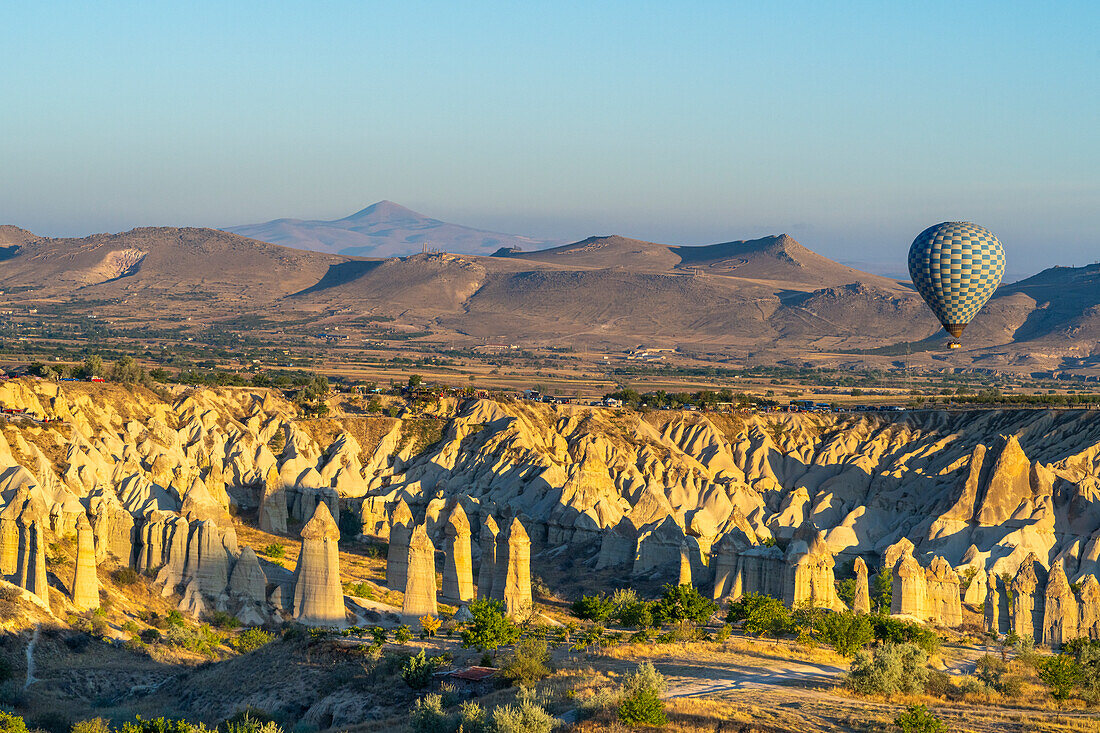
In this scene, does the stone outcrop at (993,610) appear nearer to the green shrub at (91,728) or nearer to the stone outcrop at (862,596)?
the stone outcrop at (862,596)

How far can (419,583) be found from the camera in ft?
178

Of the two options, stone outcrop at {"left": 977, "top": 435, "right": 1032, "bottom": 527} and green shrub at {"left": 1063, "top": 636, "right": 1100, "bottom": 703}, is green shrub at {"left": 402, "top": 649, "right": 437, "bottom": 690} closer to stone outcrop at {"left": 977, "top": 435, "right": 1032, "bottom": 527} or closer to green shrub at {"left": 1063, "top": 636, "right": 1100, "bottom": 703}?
green shrub at {"left": 1063, "top": 636, "right": 1100, "bottom": 703}

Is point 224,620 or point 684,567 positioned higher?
point 684,567

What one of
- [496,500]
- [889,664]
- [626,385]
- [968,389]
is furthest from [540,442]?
[968,389]

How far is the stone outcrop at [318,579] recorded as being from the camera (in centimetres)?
5191

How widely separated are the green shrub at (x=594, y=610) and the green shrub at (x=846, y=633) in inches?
396

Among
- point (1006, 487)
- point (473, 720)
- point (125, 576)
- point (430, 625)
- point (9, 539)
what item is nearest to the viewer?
point (473, 720)

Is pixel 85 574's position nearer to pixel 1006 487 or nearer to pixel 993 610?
pixel 993 610

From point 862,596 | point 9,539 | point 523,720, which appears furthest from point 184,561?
point 523,720

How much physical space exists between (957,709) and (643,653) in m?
9.53

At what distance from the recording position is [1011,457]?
7238 centimetres

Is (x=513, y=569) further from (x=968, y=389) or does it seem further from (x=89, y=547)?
(x=968, y=389)

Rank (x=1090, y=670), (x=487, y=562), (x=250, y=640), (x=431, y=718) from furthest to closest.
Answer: (x=487, y=562)
(x=250, y=640)
(x=1090, y=670)
(x=431, y=718)

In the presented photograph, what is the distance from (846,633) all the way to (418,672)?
41.0 ft
